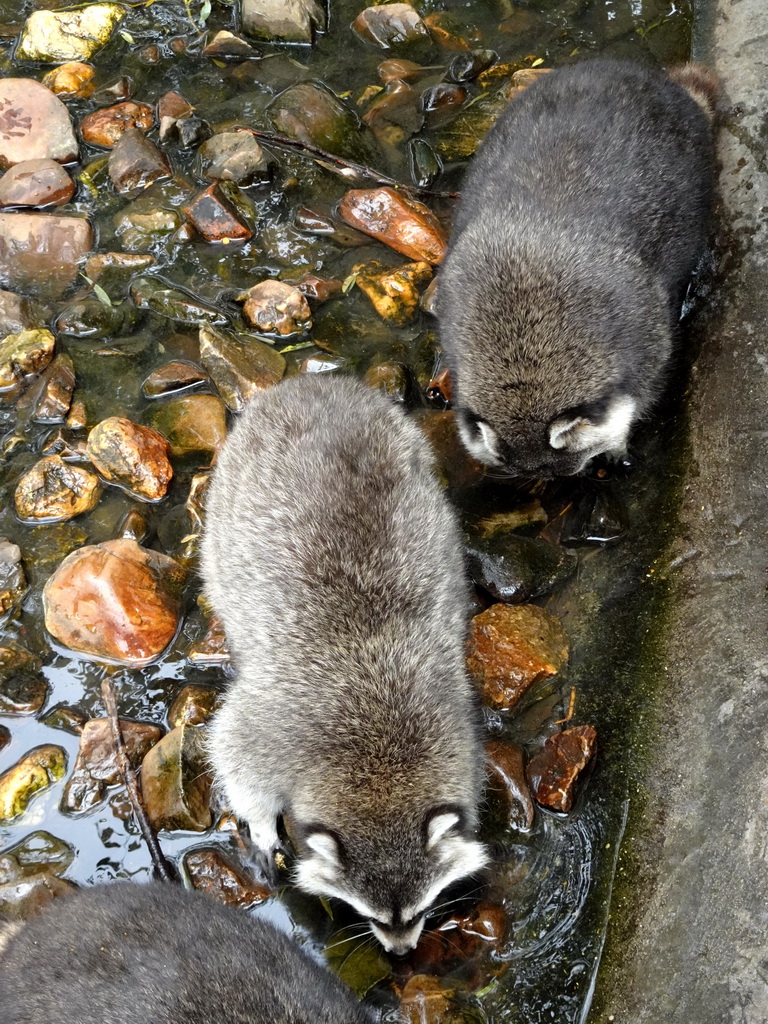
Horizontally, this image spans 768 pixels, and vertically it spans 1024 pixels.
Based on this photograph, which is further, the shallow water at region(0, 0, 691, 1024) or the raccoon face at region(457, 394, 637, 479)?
the raccoon face at region(457, 394, 637, 479)

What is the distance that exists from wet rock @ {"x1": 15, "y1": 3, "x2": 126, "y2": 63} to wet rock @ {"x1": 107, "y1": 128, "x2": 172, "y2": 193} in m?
1.14

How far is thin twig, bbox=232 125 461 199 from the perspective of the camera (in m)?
6.11

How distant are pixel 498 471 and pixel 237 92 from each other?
11.3 ft

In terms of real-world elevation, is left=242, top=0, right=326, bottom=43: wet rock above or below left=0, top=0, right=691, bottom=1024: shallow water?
above

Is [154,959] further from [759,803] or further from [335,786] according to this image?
[759,803]

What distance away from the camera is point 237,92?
21.7 feet

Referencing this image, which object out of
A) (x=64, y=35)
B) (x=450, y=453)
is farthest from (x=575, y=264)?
(x=64, y=35)

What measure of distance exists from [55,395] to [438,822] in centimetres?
319

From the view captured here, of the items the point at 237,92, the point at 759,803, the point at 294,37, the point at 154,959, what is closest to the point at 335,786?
the point at 154,959

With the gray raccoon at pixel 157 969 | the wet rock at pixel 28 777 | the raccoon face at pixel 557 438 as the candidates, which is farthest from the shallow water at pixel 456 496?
the gray raccoon at pixel 157 969

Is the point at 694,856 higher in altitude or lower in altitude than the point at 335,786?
higher

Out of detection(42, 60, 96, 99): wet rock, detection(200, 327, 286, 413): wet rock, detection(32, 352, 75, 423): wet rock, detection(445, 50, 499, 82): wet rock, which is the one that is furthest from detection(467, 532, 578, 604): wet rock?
detection(42, 60, 96, 99): wet rock

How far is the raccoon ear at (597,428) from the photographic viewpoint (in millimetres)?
4668

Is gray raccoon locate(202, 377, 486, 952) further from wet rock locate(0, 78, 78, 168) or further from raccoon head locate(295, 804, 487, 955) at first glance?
wet rock locate(0, 78, 78, 168)
